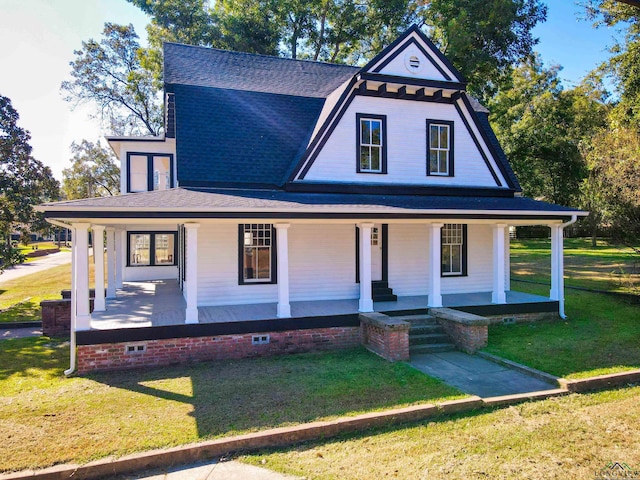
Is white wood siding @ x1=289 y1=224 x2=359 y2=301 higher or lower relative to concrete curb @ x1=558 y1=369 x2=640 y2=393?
higher

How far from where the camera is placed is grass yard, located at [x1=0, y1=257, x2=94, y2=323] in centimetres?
1480

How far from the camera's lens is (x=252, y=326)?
9.46 m

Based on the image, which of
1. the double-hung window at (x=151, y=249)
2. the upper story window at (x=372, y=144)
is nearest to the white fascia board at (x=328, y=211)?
the upper story window at (x=372, y=144)

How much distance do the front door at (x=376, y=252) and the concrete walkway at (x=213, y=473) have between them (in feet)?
27.6

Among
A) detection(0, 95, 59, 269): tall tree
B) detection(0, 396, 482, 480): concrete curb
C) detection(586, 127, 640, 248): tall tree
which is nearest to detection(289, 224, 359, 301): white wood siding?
detection(0, 396, 482, 480): concrete curb

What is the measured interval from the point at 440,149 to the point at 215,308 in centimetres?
861

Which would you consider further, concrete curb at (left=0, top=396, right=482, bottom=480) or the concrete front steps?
the concrete front steps

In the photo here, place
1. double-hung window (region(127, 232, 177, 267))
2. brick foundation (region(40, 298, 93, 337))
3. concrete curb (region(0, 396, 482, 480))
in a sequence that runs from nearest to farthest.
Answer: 1. concrete curb (region(0, 396, 482, 480))
2. brick foundation (region(40, 298, 93, 337))
3. double-hung window (region(127, 232, 177, 267))

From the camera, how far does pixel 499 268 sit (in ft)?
39.3

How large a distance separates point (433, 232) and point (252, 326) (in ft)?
18.1

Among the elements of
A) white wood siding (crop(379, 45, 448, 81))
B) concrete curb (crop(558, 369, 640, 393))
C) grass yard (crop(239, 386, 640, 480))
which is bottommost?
grass yard (crop(239, 386, 640, 480))

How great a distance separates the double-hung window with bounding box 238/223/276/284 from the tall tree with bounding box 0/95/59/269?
10954 mm

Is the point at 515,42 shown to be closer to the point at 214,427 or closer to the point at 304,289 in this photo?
the point at 304,289

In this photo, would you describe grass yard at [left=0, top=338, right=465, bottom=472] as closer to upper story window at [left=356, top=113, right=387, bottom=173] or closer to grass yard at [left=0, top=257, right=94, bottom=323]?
upper story window at [left=356, top=113, right=387, bottom=173]
